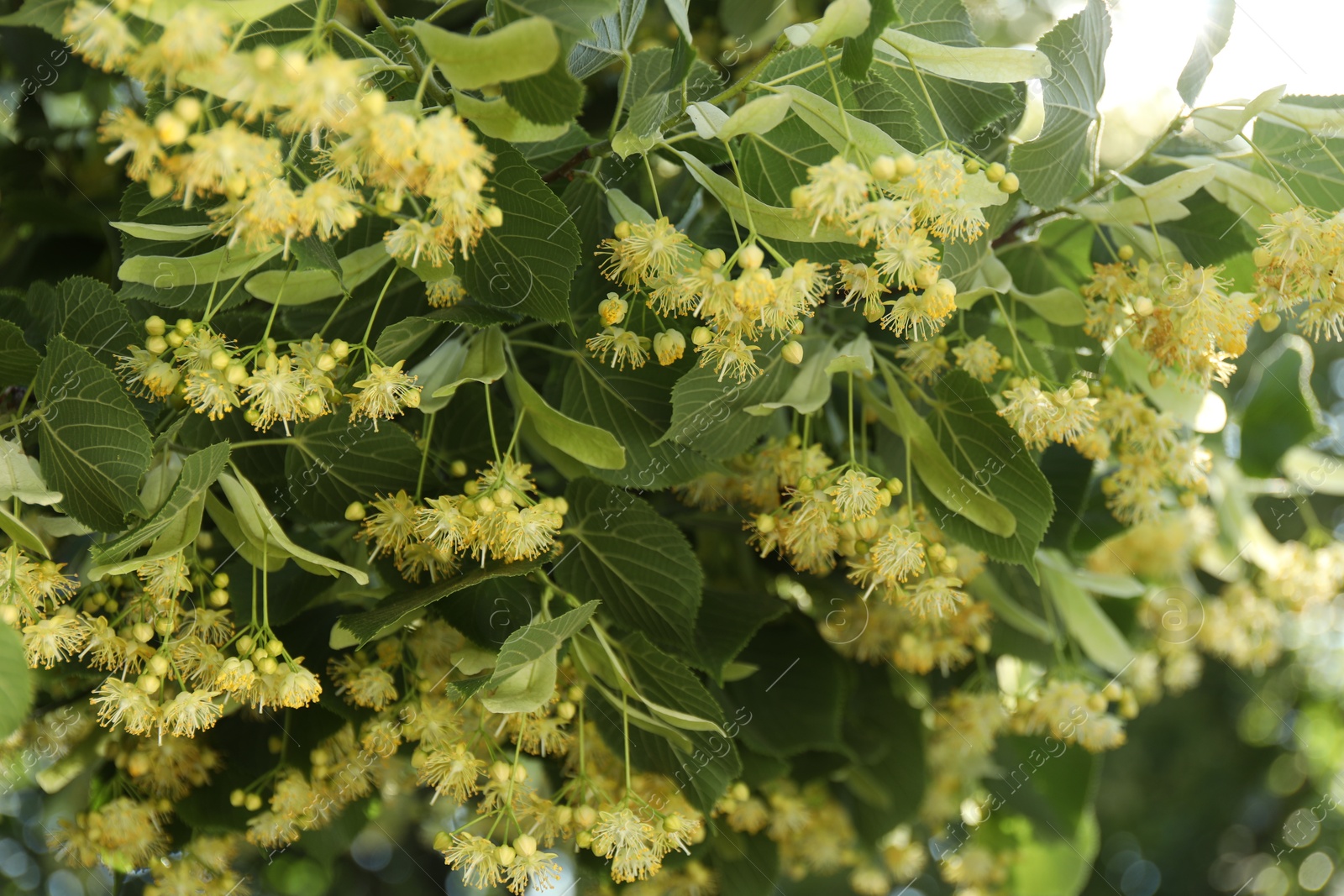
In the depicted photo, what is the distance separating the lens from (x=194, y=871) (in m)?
0.76

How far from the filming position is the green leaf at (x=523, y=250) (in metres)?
0.54

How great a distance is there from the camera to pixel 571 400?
0.68m

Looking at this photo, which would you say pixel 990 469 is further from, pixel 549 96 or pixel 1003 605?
pixel 549 96

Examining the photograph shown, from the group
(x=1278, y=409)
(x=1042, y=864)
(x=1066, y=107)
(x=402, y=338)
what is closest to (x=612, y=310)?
(x=402, y=338)

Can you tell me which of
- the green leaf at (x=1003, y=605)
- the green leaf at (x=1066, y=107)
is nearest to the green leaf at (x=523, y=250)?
the green leaf at (x=1066, y=107)

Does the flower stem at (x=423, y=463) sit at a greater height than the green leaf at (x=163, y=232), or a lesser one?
lesser

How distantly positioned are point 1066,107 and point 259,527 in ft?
2.06

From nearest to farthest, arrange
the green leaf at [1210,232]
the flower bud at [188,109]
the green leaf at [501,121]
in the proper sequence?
1. the flower bud at [188,109]
2. the green leaf at [501,121]
3. the green leaf at [1210,232]

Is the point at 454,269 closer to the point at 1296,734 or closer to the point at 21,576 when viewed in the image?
the point at 21,576

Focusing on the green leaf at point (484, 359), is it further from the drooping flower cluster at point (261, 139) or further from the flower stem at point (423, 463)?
the drooping flower cluster at point (261, 139)

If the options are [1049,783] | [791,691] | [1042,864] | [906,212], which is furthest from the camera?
[1042,864]

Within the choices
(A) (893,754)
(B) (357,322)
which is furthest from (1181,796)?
(B) (357,322)

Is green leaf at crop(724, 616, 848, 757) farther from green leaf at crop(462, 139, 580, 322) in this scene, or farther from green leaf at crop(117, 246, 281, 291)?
green leaf at crop(117, 246, 281, 291)

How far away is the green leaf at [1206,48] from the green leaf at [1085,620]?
1.46 feet
